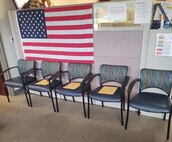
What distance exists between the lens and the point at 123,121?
242cm

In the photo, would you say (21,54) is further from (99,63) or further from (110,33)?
(110,33)

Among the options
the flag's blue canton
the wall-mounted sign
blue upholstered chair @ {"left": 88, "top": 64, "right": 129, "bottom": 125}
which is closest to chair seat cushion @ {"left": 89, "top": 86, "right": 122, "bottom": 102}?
blue upholstered chair @ {"left": 88, "top": 64, "right": 129, "bottom": 125}

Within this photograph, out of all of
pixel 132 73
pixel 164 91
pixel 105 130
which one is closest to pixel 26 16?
pixel 132 73

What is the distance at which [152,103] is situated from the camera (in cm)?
200

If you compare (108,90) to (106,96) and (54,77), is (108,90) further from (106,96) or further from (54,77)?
(54,77)

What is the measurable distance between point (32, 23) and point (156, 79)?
240 cm

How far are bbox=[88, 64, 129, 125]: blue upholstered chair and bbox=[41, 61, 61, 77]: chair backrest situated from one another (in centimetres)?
81

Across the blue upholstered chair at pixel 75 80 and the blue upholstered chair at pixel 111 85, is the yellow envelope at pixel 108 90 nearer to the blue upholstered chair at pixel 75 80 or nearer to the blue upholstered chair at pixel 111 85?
the blue upholstered chair at pixel 111 85

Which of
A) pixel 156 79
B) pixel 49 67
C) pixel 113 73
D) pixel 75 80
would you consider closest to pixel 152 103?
pixel 156 79

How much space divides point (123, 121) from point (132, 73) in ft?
2.48

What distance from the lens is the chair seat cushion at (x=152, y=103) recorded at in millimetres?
1915

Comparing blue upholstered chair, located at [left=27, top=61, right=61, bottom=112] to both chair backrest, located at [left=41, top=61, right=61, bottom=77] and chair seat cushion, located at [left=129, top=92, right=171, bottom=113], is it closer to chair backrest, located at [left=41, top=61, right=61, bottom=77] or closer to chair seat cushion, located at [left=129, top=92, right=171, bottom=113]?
chair backrest, located at [left=41, top=61, right=61, bottom=77]

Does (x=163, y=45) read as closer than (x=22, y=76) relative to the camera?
Yes

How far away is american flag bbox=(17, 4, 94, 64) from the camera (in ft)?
8.63
